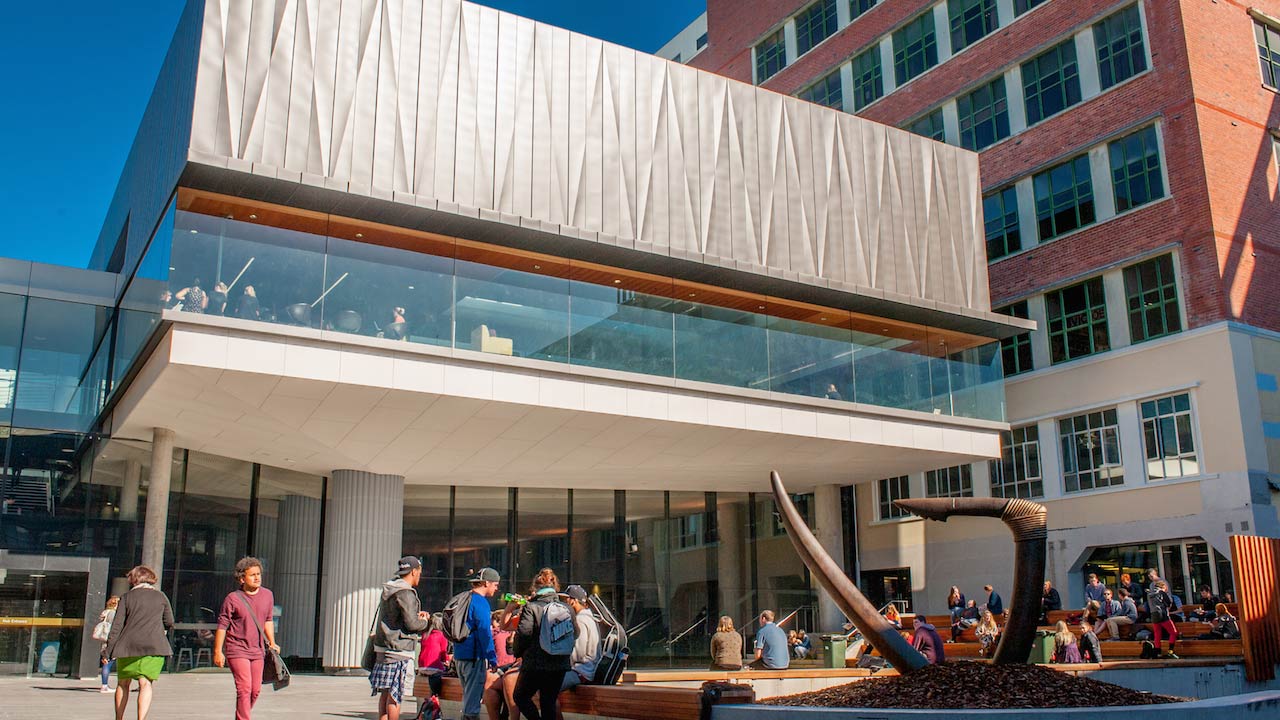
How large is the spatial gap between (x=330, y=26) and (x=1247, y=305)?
22085 millimetres

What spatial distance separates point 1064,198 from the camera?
30219 millimetres

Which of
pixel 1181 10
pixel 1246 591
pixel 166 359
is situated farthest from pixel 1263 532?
pixel 166 359

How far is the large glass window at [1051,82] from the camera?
30.4 metres

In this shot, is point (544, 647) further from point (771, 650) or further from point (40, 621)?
point (40, 621)

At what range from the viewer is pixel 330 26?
58.2 ft

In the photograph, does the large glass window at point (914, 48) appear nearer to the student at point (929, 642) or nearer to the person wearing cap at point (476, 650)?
the student at point (929, 642)

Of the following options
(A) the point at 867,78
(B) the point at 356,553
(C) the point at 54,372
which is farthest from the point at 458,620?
(A) the point at 867,78

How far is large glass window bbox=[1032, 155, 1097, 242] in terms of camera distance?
29.6 meters

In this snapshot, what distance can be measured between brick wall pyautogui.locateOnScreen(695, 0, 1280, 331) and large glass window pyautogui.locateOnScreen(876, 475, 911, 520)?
20.4 feet

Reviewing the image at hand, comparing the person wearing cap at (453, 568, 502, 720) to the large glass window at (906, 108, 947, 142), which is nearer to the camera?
the person wearing cap at (453, 568, 502, 720)

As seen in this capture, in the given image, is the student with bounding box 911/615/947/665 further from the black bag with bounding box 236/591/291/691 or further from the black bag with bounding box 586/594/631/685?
the black bag with bounding box 236/591/291/691

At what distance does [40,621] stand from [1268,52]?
108 ft

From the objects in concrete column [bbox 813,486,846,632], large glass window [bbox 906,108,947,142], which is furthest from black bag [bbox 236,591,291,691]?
large glass window [bbox 906,108,947,142]

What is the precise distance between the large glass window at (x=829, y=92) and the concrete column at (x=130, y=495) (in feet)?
90.6
